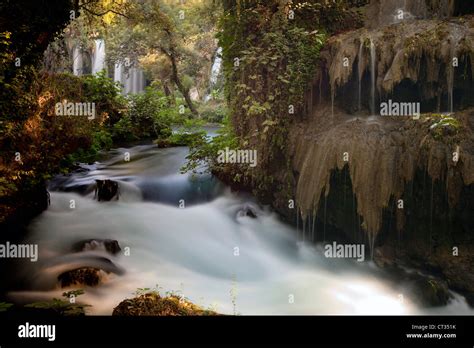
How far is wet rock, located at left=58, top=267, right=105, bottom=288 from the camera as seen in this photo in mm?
6156

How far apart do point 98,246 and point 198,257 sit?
1756mm

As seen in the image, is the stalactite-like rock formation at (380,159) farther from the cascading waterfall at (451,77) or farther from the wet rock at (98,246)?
the wet rock at (98,246)

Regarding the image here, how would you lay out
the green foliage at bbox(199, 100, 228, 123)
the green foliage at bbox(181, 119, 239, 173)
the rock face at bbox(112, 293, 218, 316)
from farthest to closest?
1. the green foliage at bbox(199, 100, 228, 123)
2. the green foliage at bbox(181, 119, 239, 173)
3. the rock face at bbox(112, 293, 218, 316)

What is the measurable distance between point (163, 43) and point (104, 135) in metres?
6.74

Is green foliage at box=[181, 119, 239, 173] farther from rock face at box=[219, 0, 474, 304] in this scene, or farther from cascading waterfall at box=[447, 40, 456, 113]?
cascading waterfall at box=[447, 40, 456, 113]

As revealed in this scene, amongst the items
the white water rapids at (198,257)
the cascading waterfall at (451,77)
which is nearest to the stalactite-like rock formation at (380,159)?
the cascading waterfall at (451,77)

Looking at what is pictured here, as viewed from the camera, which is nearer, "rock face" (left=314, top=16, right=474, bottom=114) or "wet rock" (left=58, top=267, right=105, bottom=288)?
"wet rock" (left=58, top=267, right=105, bottom=288)

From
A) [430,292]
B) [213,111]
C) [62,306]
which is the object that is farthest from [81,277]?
[213,111]

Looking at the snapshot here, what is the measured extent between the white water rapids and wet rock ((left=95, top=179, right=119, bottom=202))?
0.14 metres

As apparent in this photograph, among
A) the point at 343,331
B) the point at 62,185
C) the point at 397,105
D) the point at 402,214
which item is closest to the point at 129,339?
the point at 343,331

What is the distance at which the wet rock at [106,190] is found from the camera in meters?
8.66

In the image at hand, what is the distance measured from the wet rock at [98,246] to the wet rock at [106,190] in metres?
1.57

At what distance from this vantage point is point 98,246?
7.14 meters

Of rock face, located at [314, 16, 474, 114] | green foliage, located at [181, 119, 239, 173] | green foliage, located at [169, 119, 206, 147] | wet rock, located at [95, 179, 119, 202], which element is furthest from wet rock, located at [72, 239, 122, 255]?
green foliage, located at [169, 119, 206, 147]
